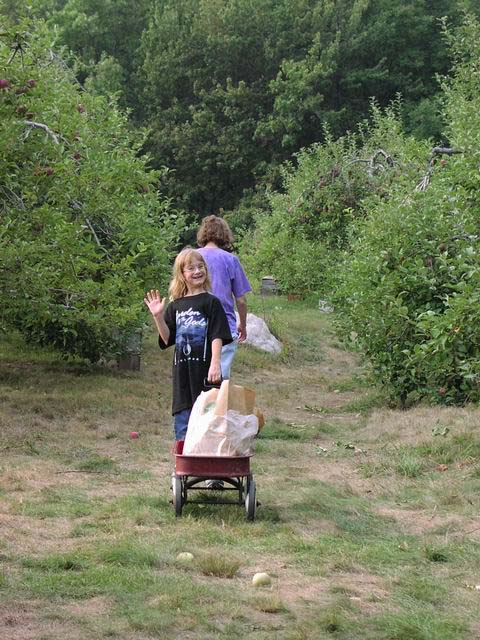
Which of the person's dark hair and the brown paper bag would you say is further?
the person's dark hair

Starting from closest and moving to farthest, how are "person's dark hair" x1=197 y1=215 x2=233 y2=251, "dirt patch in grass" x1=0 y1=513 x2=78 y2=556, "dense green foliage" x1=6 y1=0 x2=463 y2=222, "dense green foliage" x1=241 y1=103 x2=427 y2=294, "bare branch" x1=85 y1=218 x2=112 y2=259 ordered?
"dirt patch in grass" x1=0 y1=513 x2=78 y2=556 < "person's dark hair" x1=197 y1=215 x2=233 y2=251 < "bare branch" x1=85 y1=218 x2=112 y2=259 < "dense green foliage" x1=241 y1=103 x2=427 y2=294 < "dense green foliage" x1=6 y1=0 x2=463 y2=222

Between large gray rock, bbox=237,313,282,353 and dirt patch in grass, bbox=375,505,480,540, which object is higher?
large gray rock, bbox=237,313,282,353

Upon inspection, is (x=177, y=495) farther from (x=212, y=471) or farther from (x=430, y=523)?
(x=430, y=523)

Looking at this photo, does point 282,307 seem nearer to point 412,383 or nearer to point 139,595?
point 412,383

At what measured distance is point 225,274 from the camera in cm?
708

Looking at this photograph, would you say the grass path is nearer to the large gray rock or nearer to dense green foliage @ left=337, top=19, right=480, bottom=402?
dense green foliage @ left=337, top=19, right=480, bottom=402

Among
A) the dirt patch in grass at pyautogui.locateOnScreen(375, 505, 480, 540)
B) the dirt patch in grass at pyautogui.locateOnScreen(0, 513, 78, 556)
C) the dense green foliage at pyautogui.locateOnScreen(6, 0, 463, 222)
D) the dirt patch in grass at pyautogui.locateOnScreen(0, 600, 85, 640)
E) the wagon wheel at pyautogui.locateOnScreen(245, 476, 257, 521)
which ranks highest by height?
the dense green foliage at pyautogui.locateOnScreen(6, 0, 463, 222)

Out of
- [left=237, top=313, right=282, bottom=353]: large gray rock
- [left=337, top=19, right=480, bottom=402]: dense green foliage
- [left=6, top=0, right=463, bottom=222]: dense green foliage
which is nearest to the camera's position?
[left=337, top=19, right=480, bottom=402]: dense green foliage

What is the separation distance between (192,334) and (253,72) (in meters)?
38.6

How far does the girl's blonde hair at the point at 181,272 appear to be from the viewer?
249 inches

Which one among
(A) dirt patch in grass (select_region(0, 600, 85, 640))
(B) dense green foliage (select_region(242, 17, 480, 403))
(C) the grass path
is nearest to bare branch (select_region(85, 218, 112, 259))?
(C) the grass path

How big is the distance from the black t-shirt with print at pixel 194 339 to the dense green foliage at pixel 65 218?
3.41 metres

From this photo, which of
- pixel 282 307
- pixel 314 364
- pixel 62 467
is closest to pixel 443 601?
pixel 62 467

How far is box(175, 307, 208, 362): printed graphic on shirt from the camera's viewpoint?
6258 millimetres
